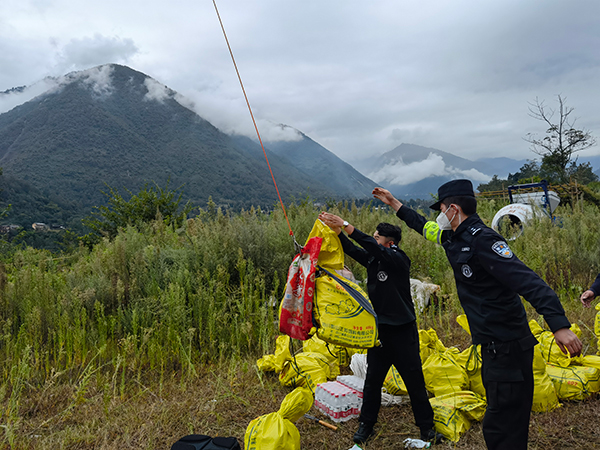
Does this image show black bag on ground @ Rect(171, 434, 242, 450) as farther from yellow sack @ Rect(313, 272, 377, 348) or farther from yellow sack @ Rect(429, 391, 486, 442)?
yellow sack @ Rect(429, 391, 486, 442)

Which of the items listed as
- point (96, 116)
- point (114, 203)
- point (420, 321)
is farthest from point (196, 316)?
point (96, 116)

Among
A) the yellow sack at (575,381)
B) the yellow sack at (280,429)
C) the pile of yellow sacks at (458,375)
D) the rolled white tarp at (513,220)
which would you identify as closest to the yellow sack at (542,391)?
the pile of yellow sacks at (458,375)

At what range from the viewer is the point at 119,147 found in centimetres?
13600

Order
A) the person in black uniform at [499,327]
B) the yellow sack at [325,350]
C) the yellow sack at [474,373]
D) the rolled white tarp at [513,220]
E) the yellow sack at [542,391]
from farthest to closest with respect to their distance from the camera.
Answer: the rolled white tarp at [513,220], the yellow sack at [325,350], the yellow sack at [474,373], the yellow sack at [542,391], the person in black uniform at [499,327]

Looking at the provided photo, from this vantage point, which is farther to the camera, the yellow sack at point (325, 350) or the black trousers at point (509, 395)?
the yellow sack at point (325, 350)

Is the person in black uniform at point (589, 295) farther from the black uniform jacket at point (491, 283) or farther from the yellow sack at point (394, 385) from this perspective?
the yellow sack at point (394, 385)

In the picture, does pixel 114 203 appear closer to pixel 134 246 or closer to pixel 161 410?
pixel 134 246

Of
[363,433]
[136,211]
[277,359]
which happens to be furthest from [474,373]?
[136,211]

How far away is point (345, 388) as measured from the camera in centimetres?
352

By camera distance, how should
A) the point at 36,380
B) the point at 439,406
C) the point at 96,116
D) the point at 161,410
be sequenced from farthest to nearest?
1. the point at 96,116
2. the point at 36,380
3. the point at 161,410
4. the point at 439,406

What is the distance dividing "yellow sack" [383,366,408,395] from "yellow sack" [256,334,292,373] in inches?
41.5

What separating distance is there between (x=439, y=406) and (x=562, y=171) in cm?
3222

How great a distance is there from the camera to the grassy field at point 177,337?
3164mm

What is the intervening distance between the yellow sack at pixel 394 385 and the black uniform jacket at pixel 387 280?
3.34 feet
